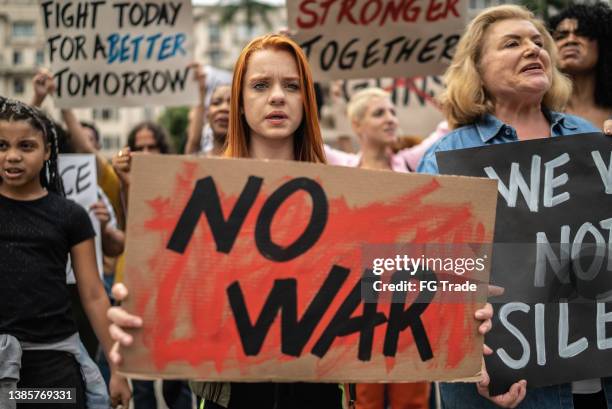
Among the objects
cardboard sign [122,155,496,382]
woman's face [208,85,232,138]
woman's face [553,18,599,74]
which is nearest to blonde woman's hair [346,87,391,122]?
woman's face [208,85,232,138]

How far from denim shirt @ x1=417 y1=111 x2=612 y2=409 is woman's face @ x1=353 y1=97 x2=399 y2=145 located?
A: 2.19m

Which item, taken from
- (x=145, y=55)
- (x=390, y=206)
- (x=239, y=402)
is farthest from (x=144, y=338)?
(x=145, y=55)

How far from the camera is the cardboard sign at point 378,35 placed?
454cm

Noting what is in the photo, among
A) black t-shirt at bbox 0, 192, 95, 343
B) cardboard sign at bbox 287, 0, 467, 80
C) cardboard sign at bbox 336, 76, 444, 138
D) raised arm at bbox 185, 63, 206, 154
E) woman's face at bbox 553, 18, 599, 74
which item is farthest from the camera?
cardboard sign at bbox 336, 76, 444, 138

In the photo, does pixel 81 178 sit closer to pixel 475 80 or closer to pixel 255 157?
pixel 255 157

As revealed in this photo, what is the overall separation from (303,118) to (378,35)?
2.52m

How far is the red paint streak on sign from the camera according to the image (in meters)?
1.79

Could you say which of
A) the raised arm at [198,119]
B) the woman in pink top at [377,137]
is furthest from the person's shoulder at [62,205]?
the raised arm at [198,119]

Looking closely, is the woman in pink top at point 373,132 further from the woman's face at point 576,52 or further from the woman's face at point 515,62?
the woman's face at point 515,62

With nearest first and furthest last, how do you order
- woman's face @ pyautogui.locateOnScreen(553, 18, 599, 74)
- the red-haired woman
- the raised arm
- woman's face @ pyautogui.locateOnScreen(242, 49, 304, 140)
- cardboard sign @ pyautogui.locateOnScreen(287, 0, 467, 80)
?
the red-haired woman < woman's face @ pyautogui.locateOnScreen(242, 49, 304, 140) < woman's face @ pyautogui.locateOnScreen(553, 18, 599, 74) < cardboard sign @ pyautogui.locateOnScreen(287, 0, 467, 80) < the raised arm

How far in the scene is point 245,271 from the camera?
5.99ft

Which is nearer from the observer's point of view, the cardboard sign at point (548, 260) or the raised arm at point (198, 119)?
the cardboard sign at point (548, 260)

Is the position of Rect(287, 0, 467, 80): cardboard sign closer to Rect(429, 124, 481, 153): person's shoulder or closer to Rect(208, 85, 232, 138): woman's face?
Rect(208, 85, 232, 138): woman's face

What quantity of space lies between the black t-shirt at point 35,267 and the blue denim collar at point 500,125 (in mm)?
1595
